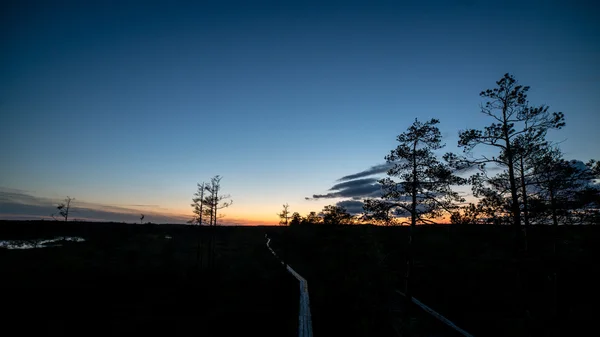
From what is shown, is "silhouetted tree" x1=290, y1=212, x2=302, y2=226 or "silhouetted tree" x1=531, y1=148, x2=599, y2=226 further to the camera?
"silhouetted tree" x1=290, y1=212, x2=302, y2=226

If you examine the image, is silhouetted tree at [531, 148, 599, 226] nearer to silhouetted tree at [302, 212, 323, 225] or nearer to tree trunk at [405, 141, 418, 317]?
tree trunk at [405, 141, 418, 317]

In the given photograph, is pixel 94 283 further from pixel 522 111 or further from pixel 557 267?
pixel 557 267

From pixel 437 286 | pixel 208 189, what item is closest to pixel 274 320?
pixel 437 286

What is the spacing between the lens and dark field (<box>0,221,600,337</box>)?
12422 mm

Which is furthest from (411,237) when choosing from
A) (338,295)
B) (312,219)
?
(312,219)

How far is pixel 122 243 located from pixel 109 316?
56.1 meters

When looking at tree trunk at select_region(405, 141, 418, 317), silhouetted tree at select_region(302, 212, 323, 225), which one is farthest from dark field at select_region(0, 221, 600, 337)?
silhouetted tree at select_region(302, 212, 323, 225)

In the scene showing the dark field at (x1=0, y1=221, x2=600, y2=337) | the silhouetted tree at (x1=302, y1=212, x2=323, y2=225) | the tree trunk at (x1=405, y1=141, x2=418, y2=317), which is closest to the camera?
Result: the dark field at (x1=0, y1=221, x2=600, y2=337)

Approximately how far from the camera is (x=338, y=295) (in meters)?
20.3

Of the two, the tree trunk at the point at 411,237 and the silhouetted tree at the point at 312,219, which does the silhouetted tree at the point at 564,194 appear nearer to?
the tree trunk at the point at 411,237

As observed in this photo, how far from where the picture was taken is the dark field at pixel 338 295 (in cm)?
1242

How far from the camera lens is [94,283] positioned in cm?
2791

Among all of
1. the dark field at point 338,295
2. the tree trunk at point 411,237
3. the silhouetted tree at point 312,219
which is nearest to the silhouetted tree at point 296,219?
the silhouetted tree at point 312,219

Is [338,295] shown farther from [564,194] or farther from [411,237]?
[564,194]
